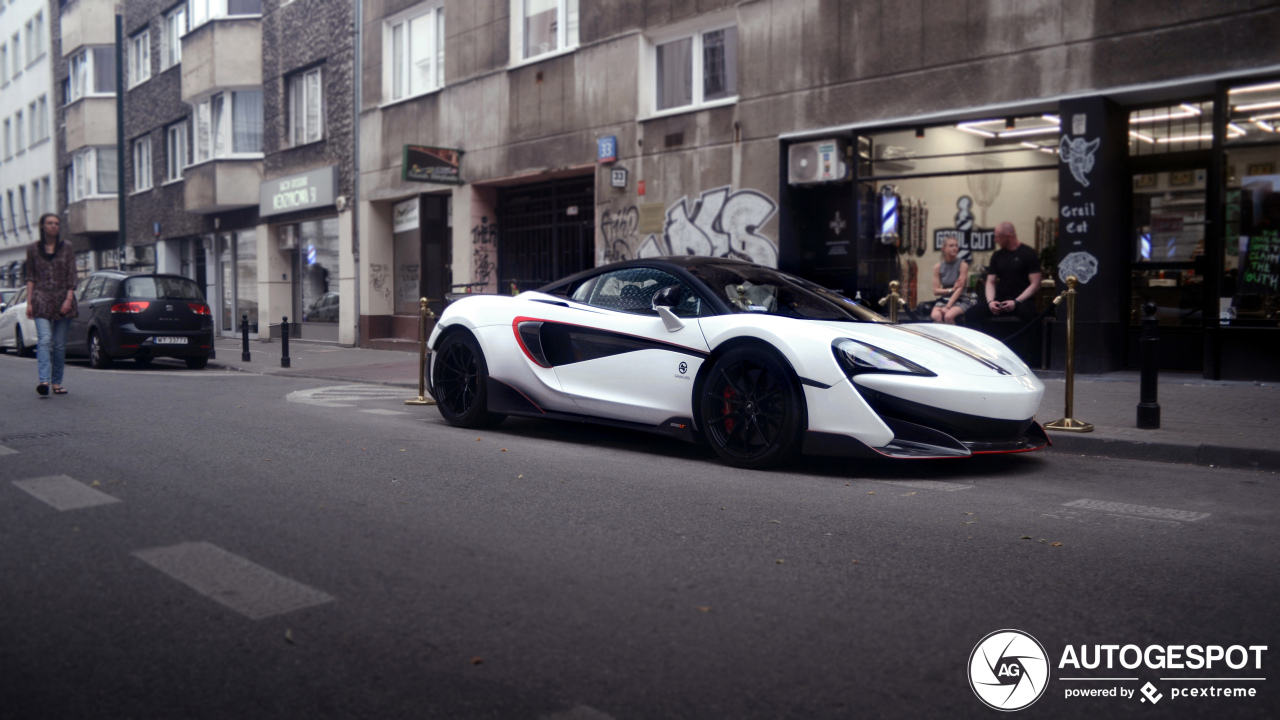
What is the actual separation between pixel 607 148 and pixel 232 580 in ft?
43.6

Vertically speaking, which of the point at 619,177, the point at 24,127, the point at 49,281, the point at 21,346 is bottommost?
the point at 21,346

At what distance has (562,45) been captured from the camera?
57.3 feet

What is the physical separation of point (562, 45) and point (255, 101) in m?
11.8

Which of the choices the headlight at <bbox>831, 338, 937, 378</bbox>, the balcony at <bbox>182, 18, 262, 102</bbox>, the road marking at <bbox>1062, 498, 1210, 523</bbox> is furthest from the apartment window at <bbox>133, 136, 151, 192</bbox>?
the road marking at <bbox>1062, 498, 1210, 523</bbox>

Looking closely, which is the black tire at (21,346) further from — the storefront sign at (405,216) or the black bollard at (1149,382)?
the black bollard at (1149,382)

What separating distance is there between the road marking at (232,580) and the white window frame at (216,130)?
23285mm

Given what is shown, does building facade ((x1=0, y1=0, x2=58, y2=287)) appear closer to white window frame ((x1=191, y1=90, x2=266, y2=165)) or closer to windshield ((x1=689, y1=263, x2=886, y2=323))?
white window frame ((x1=191, y1=90, x2=266, y2=165))

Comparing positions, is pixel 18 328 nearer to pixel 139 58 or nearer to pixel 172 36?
pixel 172 36

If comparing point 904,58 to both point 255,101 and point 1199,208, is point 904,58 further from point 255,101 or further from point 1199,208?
point 255,101

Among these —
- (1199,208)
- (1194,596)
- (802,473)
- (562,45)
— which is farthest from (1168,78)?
(562,45)

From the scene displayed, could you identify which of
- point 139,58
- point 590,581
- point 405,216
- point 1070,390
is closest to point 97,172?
point 139,58

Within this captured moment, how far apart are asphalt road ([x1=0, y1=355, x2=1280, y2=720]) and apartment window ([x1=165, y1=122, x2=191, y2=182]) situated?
81.9ft

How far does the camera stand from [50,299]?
10477 mm

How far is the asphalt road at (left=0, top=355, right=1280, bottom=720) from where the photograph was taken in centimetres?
278
